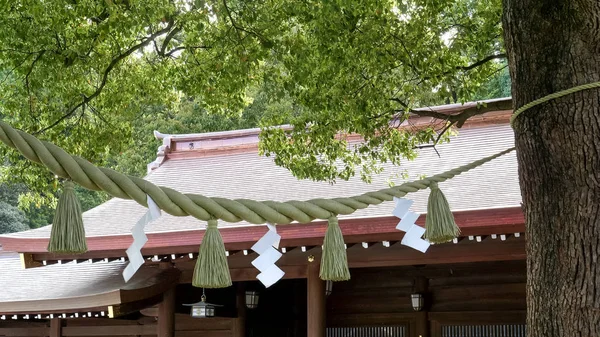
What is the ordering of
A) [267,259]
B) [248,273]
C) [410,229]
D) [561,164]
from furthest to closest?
[248,273], [410,229], [561,164], [267,259]

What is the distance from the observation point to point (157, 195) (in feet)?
7.68

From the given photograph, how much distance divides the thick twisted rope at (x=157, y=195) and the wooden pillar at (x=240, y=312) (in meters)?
5.93

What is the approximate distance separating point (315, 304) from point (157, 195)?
5263 mm

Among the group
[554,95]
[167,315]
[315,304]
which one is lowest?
[167,315]

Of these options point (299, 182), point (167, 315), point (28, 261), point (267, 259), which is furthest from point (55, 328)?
point (267, 259)

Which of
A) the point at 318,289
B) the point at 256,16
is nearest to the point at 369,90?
the point at 256,16

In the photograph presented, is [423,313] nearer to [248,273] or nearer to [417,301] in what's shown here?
[417,301]

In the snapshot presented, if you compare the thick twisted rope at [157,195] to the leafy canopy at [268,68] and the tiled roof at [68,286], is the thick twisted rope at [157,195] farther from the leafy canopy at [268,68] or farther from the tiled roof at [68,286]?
the tiled roof at [68,286]

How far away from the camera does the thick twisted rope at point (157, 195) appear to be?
2.16 m

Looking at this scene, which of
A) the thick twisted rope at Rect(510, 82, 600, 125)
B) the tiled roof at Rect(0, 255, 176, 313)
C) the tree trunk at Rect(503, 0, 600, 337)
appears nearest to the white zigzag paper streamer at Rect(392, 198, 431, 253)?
the tree trunk at Rect(503, 0, 600, 337)

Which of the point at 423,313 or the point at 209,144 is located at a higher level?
the point at 209,144

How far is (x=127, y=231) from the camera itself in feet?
26.3

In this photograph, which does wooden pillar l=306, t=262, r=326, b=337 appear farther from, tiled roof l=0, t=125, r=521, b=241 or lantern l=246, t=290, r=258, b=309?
lantern l=246, t=290, r=258, b=309

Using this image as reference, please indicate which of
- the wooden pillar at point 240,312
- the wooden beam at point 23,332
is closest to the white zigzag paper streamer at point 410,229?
the wooden pillar at point 240,312
